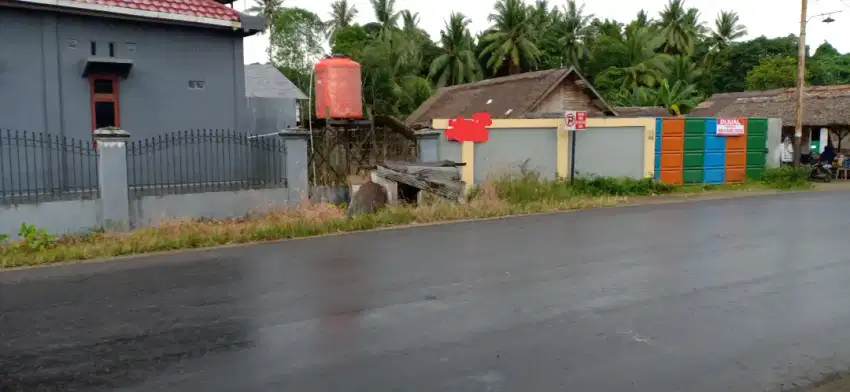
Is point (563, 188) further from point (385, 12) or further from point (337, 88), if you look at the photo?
point (385, 12)

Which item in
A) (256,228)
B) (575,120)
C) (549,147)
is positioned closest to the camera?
(256,228)

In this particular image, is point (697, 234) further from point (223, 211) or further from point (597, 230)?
point (223, 211)

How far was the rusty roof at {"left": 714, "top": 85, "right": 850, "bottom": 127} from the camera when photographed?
2717cm

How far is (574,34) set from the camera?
47719 millimetres

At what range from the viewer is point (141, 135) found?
14359 millimetres

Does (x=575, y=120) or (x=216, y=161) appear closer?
(x=216, y=161)

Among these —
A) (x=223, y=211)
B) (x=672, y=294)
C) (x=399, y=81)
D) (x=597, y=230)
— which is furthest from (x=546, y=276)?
(x=399, y=81)

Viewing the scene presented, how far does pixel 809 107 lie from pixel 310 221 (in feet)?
79.4

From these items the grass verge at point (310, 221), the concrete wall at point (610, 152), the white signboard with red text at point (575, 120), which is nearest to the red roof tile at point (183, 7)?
the grass verge at point (310, 221)

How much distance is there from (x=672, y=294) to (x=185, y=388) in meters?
4.92

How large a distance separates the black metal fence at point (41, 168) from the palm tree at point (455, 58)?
32.1 metres

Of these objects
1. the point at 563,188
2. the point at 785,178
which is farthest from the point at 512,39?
the point at 563,188

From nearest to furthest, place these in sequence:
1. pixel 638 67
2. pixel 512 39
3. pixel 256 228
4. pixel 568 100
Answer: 1. pixel 256 228
2. pixel 568 100
3. pixel 638 67
4. pixel 512 39

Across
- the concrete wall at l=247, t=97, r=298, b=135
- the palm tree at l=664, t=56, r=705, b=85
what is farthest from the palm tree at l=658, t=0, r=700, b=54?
the concrete wall at l=247, t=97, r=298, b=135
